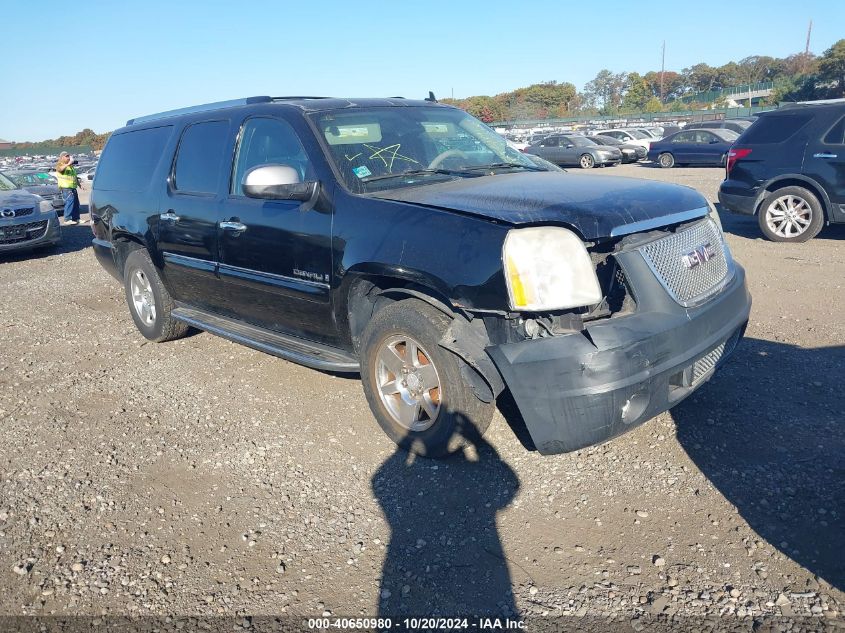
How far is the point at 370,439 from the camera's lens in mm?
3982

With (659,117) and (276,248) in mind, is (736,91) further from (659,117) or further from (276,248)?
(276,248)

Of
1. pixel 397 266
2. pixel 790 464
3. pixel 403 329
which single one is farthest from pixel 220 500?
pixel 790 464

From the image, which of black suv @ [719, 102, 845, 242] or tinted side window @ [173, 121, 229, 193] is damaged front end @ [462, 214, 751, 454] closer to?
tinted side window @ [173, 121, 229, 193]

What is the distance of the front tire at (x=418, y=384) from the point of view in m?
3.31

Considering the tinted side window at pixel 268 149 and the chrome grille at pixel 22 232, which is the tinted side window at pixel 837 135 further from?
the chrome grille at pixel 22 232

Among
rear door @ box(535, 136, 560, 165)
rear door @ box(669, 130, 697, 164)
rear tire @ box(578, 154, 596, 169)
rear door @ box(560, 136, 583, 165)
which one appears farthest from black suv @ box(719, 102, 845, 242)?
rear door @ box(535, 136, 560, 165)

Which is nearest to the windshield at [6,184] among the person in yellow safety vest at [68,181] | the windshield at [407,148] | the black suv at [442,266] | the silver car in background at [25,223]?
the silver car in background at [25,223]

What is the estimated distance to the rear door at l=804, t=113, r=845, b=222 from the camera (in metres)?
8.01

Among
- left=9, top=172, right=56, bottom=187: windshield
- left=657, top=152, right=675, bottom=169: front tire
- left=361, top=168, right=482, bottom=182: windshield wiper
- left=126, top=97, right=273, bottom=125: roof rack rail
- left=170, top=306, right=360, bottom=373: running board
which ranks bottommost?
left=657, top=152, right=675, bottom=169: front tire

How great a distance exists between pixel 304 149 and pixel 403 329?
1.39 meters

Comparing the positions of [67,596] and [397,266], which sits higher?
[397,266]

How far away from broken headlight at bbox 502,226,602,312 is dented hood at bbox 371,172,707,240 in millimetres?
67

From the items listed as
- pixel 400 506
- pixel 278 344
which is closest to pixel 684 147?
pixel 278 344

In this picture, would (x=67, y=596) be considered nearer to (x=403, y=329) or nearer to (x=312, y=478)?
(x=312, y=478)
